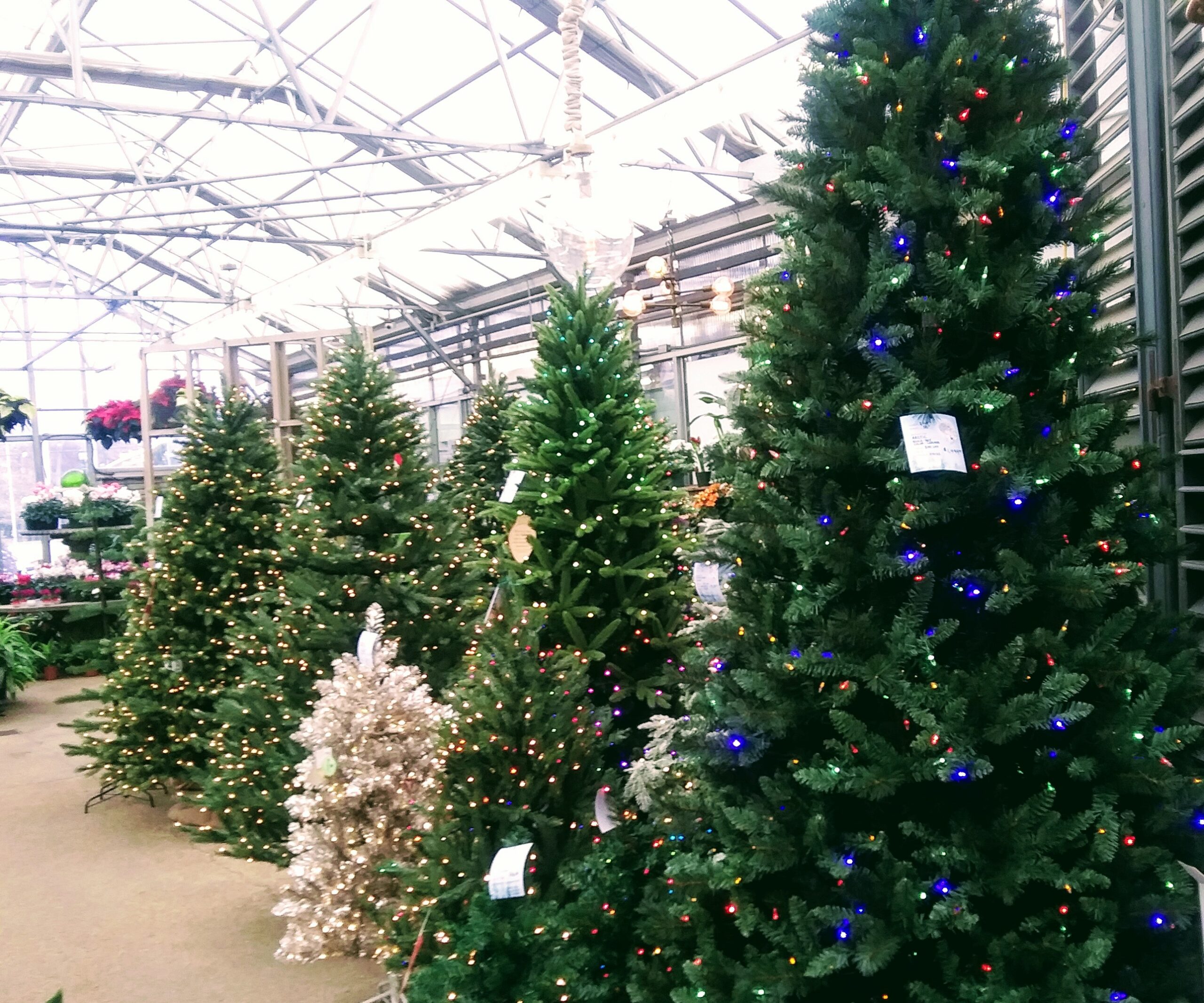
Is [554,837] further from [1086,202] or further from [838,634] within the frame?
[1086,202]

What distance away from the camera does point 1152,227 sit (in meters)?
2.18

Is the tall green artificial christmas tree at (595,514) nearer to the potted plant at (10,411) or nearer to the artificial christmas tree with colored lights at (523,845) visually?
the artificial christmas tree with colored lights at (523,845)

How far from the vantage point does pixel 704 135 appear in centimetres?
852

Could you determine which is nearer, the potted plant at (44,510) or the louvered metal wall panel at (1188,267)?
the louvered metal wall panel at (1188,267)

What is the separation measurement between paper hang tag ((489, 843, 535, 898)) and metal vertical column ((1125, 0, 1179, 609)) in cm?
162

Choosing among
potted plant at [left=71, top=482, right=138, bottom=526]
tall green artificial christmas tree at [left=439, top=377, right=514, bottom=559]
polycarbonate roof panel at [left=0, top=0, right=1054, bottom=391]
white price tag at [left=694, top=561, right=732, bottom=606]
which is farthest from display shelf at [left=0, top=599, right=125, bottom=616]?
white price tag at [left=694, top=561, right=732, bottom=606]

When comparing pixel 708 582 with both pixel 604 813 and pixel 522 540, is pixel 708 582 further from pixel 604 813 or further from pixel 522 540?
pixel 522 540

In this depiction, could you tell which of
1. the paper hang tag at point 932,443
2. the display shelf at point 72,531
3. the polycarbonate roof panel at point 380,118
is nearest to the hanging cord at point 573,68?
the polycarbonate roof panel at point 380,118

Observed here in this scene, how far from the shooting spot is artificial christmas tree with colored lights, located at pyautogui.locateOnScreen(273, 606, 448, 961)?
3.26 m

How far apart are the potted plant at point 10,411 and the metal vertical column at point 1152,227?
33.6 ft

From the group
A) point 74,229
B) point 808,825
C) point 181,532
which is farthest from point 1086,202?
point 74,229

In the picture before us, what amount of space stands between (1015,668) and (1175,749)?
0.29 m

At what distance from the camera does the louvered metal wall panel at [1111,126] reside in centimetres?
231

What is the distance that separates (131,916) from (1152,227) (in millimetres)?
4233
